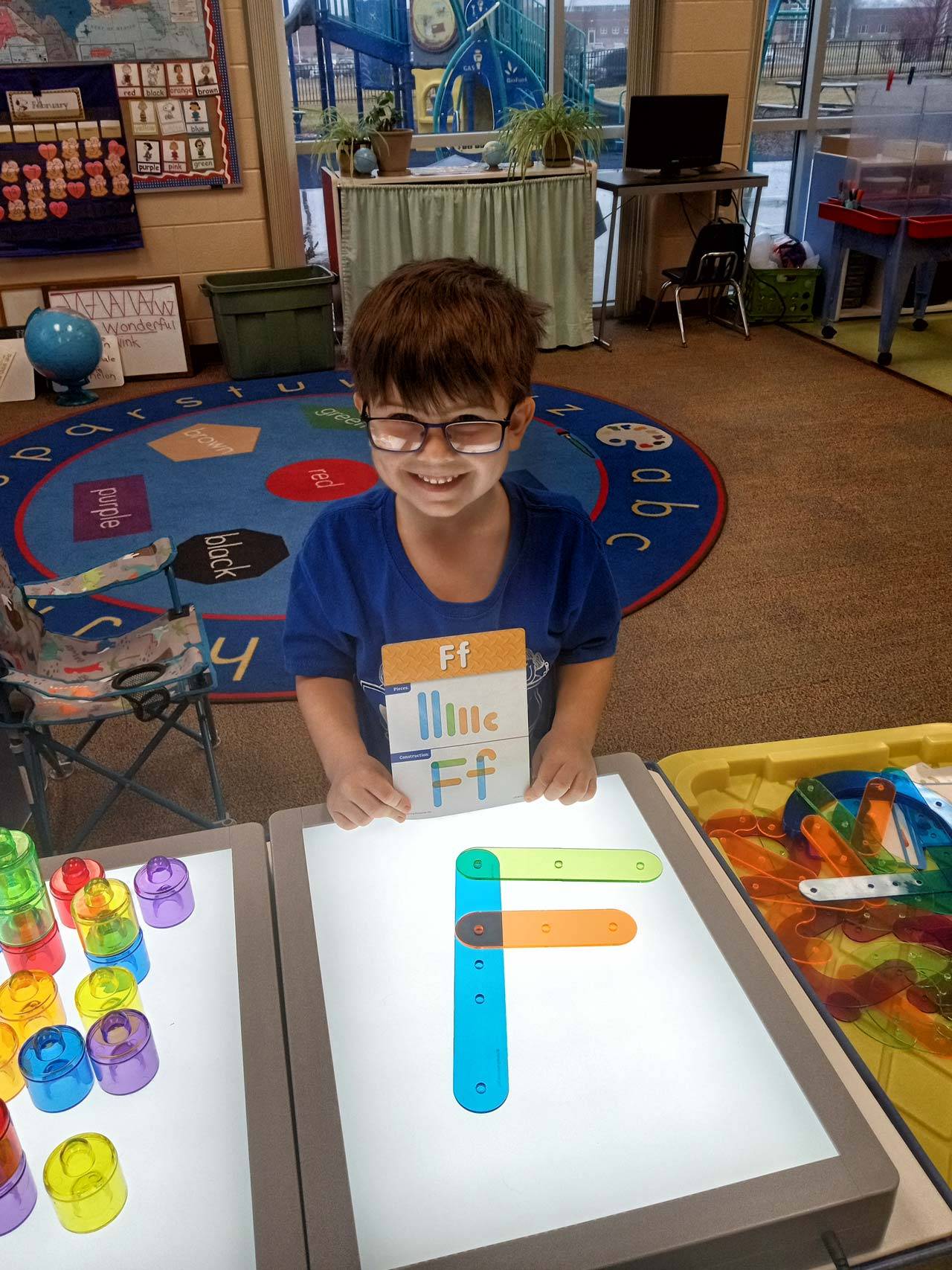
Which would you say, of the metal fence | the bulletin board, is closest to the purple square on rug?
the bulletin board

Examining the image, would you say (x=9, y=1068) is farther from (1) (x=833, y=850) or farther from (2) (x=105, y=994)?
(1) (x=833, y=850)

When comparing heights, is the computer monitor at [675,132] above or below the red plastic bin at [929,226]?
above

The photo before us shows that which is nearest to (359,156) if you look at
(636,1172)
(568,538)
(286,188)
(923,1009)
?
(286,188)

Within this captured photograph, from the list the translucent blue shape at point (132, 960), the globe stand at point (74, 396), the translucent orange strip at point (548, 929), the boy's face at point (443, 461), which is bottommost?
the globe stand at point (74, 396)

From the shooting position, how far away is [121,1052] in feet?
2.64

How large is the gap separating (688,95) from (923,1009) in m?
5.06

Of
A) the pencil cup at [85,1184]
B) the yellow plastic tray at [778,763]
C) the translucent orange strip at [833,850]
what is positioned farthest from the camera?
the yellow plastic tray at [778,763]

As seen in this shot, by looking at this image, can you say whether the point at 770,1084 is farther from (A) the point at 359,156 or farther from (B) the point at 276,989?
(A) the point at 359,156

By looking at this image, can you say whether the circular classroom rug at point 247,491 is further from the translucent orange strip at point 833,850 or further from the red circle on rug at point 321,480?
the translucent orange strip at point 833,850

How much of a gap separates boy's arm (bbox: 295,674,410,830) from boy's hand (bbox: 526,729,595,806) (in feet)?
0.50

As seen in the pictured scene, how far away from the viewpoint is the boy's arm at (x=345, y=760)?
1.07m

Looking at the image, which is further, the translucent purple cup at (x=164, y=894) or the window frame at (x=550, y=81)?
the window frame at (x=550, y=81)

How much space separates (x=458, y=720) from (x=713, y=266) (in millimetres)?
5044

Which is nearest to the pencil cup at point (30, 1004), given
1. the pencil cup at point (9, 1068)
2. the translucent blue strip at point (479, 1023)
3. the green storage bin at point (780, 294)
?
the pencil cup at point (9, 1068)
